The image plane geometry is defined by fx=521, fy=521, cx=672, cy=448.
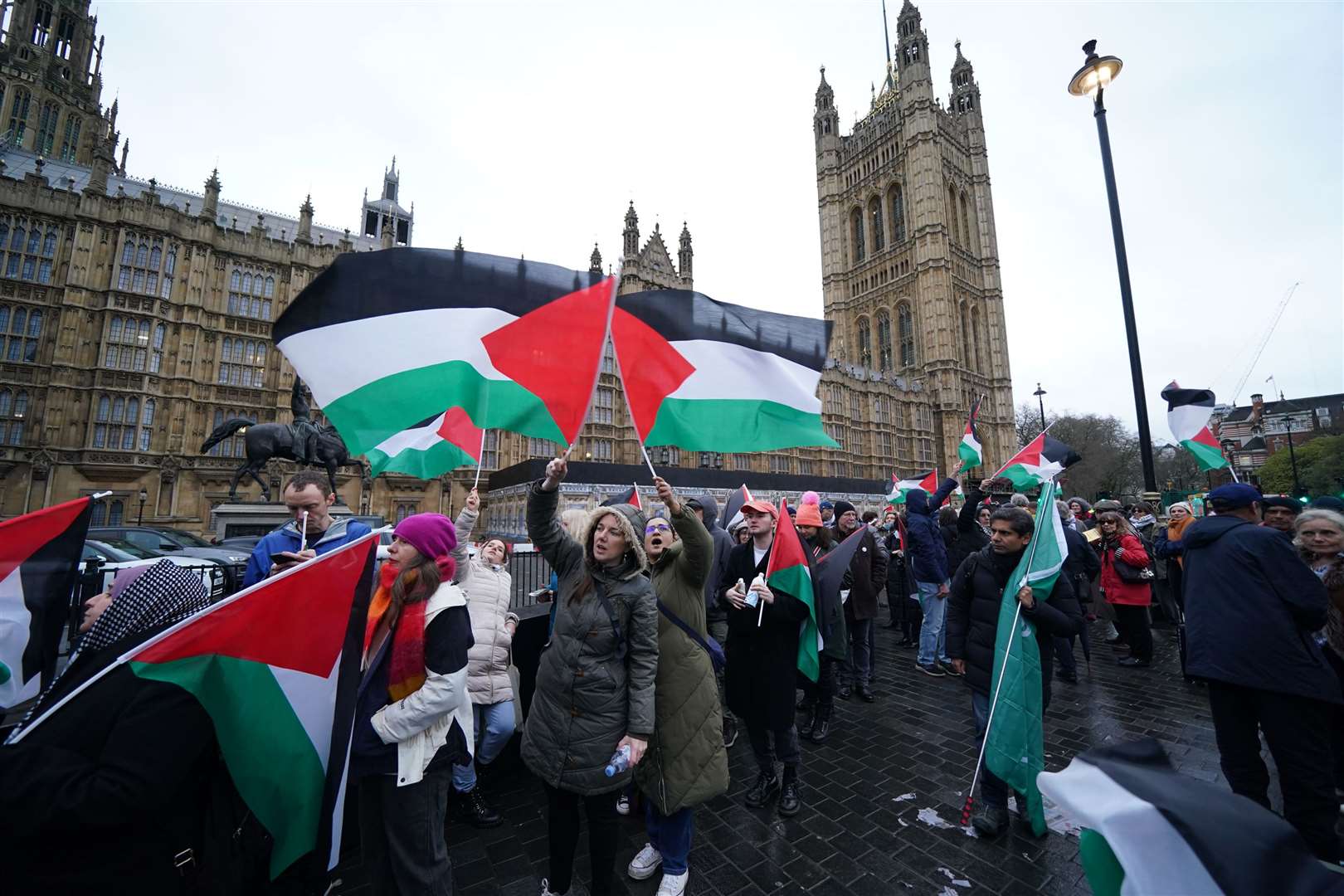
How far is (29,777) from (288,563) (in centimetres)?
161

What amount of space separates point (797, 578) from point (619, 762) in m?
1.99

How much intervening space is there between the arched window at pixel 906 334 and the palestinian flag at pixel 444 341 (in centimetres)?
6064

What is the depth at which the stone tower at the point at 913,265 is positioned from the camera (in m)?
53.5

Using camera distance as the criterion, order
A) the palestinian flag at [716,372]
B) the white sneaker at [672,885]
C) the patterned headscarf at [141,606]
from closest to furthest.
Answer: the patterned headscarf at [141,606]
the white sneaker at [672,885]
the palestinian flag at [716,372]

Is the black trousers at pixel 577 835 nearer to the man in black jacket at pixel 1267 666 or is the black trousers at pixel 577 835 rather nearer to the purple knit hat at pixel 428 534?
the purple knit hat at pixel 428 534

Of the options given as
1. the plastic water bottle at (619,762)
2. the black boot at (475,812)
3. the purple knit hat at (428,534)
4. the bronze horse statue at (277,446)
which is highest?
the bronze horse statue at (277,446)

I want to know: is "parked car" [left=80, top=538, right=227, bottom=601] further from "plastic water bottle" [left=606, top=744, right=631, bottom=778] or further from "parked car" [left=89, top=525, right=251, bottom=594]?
"plastic water bottle" [left=606, top=744, right=631, bottom=778]

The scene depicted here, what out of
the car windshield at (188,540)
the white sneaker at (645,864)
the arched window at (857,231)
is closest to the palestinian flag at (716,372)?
the white sneaker at (645,864)

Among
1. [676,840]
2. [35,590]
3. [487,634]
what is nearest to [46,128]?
[35,590]

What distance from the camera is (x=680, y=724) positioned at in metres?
3.06

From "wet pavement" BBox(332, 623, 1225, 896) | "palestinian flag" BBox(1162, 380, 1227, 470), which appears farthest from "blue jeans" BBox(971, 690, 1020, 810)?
"palestinian flag" BBox(1162, 380, 1227, 470)

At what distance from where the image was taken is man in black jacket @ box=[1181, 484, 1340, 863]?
3021 millimetres

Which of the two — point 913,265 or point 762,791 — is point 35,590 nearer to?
point 762,791

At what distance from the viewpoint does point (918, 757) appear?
4.68m
